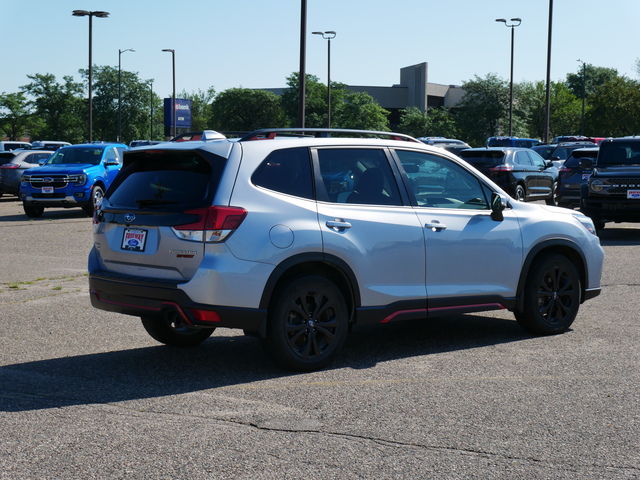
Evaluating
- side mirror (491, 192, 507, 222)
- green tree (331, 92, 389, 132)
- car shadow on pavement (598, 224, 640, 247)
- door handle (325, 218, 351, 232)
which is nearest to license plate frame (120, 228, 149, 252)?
door handle (325, 218, 351, 232)

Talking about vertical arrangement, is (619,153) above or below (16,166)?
above

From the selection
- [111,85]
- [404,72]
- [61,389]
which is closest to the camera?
[61,389]

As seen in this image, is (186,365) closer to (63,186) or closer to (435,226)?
(435,226)

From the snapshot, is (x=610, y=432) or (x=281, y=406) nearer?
(x=610, y=432)

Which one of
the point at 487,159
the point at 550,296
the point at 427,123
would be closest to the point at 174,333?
the point at 550,296

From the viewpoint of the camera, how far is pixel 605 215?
17.9 m

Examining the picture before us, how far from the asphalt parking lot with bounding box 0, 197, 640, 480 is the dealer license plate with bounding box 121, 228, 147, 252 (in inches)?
34.7

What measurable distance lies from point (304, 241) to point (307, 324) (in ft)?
1.92

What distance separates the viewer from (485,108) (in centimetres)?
8400

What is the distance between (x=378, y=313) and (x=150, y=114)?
98.7 meters

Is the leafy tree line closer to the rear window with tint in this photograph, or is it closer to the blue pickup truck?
the rear window with tint

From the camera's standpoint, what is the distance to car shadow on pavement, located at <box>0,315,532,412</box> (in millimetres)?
6075

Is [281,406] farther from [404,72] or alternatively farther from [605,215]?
[404,72]

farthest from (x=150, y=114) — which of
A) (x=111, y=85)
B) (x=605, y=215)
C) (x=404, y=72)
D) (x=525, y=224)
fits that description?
(x=525, y=224)
